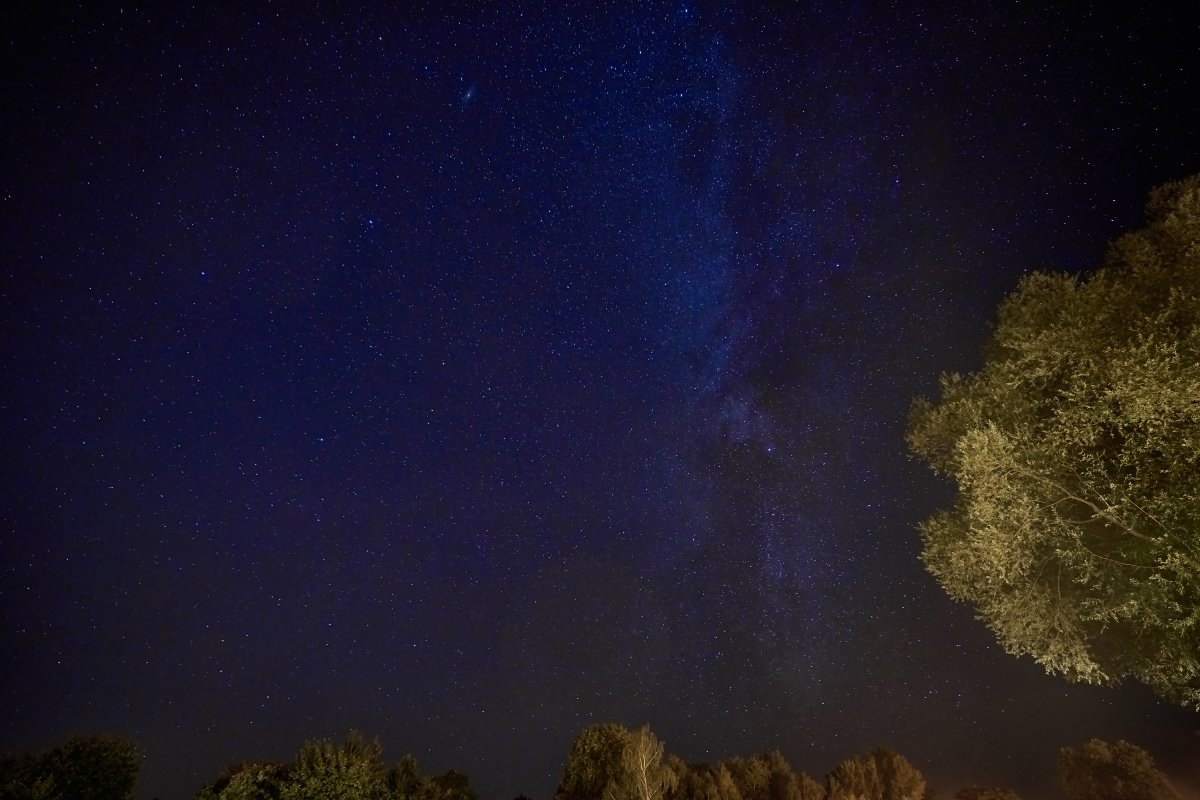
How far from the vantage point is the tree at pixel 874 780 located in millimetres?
25203

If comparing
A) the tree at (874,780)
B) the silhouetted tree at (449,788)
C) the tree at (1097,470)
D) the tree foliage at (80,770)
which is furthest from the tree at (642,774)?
the tree foliage at (80,770)

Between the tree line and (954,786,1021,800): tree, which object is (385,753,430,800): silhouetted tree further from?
(954,786,1021,800): tree

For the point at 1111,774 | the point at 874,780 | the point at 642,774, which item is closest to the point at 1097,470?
the point at 642,774

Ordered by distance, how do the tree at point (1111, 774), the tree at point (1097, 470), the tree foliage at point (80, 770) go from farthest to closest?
the tree at point (1111, 774) → the tree foliage at point (80, 770) → the tree at point (1097, 470)

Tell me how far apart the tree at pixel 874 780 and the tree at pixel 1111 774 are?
11.0 meters

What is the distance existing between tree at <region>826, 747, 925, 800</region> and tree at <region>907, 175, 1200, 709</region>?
46.1 feet

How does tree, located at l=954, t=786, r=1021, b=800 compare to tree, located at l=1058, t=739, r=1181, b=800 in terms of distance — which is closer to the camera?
tree, located at l=1058, t=739, r=1181, b=800

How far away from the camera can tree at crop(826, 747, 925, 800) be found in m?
25.2

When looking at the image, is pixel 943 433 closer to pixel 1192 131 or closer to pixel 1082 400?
pixel 1082 400

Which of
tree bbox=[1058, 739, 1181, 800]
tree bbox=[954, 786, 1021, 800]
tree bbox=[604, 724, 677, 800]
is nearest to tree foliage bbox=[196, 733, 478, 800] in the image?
tree bbox=[604, 724, 677, 800]

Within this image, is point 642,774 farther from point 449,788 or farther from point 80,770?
point 80,770

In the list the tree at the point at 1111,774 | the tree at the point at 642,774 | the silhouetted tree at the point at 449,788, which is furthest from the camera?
the tree at the point at 1111,774

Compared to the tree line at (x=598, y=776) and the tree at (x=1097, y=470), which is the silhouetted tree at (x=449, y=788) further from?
the tree at (x=1097, y=470)

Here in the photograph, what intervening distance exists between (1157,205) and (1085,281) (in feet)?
7.18
